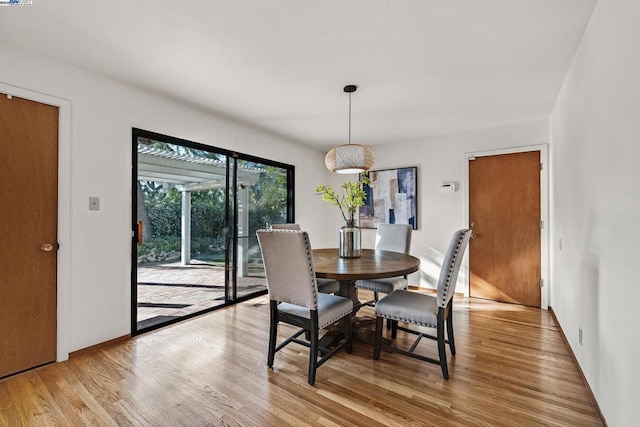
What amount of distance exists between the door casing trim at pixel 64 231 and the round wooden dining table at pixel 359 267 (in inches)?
79.7

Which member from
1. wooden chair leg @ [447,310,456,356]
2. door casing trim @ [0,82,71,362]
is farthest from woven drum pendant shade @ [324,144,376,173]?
door casing trim @ [0,82,71,362]

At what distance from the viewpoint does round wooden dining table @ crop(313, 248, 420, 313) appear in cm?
207

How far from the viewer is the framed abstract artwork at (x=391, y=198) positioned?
455 cm

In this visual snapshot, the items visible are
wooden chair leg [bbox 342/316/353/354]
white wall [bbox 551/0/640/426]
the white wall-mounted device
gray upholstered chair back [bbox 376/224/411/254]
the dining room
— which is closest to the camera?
white wall [bbox 551/0/640/426]

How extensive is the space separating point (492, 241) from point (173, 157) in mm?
4182

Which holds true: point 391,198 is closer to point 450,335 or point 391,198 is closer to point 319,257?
point 319,257

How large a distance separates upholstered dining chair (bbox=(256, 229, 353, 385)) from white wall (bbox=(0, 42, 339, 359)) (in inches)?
60.9

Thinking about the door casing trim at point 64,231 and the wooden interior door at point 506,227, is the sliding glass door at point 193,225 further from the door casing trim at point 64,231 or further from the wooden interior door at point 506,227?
the wooden interior door at point 506,227

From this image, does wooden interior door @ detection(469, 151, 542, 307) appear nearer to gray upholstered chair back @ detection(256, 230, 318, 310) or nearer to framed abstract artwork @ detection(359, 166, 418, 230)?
framed abstract artwork @ detection(359, 166, 418, 230)

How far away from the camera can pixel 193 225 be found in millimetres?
3453

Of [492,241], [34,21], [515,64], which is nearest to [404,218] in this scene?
[492,241]

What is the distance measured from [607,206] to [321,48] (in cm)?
200

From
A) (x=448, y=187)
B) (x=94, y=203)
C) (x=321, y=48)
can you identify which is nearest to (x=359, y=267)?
(x=321, y=48)

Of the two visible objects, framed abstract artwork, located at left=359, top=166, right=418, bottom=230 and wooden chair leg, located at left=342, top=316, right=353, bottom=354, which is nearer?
wooden chair leg, located at left=342, top=316, right=353, bottom=354
